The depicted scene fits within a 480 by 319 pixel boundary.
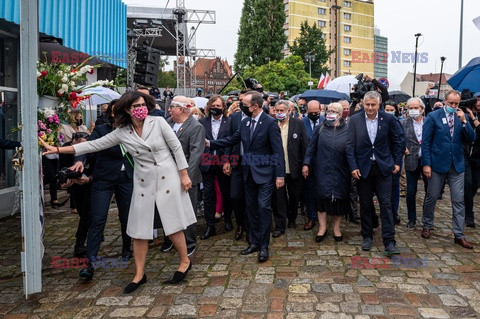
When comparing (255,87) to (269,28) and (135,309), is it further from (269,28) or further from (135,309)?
(269,28)

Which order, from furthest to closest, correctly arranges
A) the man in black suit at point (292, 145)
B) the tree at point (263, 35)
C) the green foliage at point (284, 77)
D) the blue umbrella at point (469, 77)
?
1. the tree at point (263, 35)
2. the green foliage at point (284, 77)
3. the blue umbrella at point (469, 77)
4. the man in black suit at point (292, 145)

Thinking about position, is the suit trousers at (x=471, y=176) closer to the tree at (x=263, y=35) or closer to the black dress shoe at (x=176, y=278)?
the black dress shoe at (x=176, y=278)

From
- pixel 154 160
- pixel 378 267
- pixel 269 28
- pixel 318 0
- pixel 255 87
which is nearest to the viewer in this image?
pixel 154 160

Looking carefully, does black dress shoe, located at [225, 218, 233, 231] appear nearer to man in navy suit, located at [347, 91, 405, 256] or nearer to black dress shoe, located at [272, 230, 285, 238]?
black dress shoe, located at [272, 230, 285, 238]

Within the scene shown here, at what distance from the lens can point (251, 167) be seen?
20.3 ft

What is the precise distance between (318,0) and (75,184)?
101 metres

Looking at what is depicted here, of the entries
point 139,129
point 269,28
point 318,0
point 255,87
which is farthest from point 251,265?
point 318,0

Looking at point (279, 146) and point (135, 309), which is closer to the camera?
point (135, 309)

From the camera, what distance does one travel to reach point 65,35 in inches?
417

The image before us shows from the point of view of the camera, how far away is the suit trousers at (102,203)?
5.45 meters

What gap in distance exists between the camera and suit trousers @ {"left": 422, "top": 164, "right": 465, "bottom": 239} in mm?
6570

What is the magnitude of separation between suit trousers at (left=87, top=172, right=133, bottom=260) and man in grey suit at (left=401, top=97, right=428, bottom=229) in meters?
4.48

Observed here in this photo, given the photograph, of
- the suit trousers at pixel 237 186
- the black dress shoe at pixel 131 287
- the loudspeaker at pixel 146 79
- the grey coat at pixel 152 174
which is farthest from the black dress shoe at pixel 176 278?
the loudspeaker at pixel 146 79

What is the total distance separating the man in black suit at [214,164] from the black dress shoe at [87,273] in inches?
85.1
